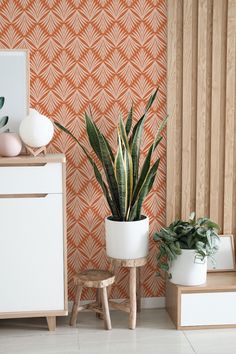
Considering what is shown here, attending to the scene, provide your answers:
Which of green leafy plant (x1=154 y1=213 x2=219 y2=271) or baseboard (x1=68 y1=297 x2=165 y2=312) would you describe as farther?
baseboard (x1=68 y1=297 x2=165 y2=312)

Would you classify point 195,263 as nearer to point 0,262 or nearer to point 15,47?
point 0,262

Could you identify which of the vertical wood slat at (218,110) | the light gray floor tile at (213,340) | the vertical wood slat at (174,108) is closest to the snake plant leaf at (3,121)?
the vertical wood slat at (174,108)

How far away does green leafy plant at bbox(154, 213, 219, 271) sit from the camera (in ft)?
12.3

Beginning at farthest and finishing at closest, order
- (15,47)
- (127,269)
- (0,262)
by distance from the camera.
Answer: (127,269) → (15,47) → (0,262)

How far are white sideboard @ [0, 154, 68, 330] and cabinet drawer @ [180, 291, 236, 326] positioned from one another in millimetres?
725

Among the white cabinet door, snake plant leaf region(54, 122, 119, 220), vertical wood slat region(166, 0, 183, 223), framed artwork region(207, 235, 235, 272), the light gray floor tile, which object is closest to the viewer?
the light gray floor tile

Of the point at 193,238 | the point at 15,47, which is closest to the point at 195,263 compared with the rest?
the point at 193,238

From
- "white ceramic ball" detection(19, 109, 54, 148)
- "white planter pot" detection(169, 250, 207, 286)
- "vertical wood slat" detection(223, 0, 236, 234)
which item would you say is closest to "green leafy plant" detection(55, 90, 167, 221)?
"white ceramic ball" detection(19, 109, 54, 148)

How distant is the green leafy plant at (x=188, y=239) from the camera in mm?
3764

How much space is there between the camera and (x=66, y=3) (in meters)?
3.90

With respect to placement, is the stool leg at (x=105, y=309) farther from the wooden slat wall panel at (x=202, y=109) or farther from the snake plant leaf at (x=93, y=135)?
the snake plant leaf at (x=93, y=135)

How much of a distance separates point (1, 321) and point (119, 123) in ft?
4.70

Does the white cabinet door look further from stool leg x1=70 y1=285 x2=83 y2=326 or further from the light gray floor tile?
the light gray floor tile

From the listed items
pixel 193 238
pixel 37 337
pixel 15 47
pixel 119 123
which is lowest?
pixel 37 337
